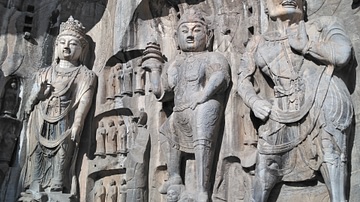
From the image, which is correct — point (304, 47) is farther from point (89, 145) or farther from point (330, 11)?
point (89, 145)

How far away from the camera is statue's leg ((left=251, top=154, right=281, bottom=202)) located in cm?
651

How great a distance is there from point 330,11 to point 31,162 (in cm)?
437

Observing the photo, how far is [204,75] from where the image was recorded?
7441mm

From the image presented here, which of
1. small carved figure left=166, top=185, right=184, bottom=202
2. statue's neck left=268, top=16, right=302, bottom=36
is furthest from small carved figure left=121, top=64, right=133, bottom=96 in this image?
statue's neck left=268, top=16, right=302, bottom=36

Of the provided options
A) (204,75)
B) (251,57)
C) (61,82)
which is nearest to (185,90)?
(204,75)

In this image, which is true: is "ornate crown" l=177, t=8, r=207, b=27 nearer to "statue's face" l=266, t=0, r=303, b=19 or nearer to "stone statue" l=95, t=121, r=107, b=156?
"statue's face" l=266, t=0, r=303, b=19

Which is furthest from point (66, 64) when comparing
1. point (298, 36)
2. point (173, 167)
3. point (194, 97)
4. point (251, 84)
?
point (298, 36)

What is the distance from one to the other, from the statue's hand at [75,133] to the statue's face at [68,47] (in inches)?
42.3

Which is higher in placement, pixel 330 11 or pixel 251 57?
pixel 330 11

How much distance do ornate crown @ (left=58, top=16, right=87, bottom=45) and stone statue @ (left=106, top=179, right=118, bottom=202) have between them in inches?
84.4

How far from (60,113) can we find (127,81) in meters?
1.00

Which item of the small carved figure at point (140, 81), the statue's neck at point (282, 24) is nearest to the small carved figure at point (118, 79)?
the small carved figure at point (140, 81)

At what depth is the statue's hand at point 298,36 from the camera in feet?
22.0

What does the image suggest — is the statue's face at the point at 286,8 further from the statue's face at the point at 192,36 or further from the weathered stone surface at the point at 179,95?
the statue's face at the point at 192,36
